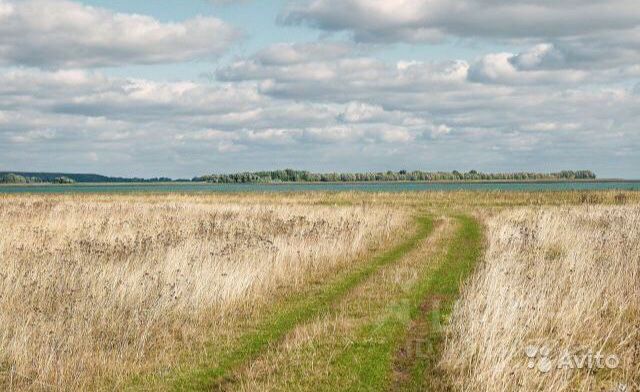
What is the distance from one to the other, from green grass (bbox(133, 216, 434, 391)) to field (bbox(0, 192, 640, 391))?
0.14ft

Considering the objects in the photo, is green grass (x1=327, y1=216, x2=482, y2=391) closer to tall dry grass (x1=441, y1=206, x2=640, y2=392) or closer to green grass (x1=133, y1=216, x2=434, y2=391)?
tall dry grass (x1=441, y1=206, x2=640, y2=392)

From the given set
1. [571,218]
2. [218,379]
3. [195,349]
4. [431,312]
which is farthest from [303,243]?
[571,218]

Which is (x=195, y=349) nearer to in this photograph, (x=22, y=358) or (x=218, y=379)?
(x=218, y=379)

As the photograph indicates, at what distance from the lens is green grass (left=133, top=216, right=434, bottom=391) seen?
9047 millimetres

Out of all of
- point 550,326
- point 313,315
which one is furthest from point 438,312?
point 313,315

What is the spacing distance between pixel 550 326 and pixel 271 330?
520 cm

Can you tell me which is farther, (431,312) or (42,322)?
(431,312)

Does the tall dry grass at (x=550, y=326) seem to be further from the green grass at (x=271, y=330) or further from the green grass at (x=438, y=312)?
the green grass at (x=271, y=330)

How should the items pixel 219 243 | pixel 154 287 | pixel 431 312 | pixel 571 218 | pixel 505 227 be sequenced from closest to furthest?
pixel 431 312 < pixel 154 287 < pixel 219 243 < pixel 505 227 < pixel 571 218

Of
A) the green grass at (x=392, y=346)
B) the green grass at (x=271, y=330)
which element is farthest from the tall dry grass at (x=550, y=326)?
the green grass at (x=271, y=330)

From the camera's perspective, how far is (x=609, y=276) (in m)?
14.2

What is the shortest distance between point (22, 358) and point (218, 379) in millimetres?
3224

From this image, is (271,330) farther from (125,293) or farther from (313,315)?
(125,293)

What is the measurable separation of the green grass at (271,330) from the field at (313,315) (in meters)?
0.04
